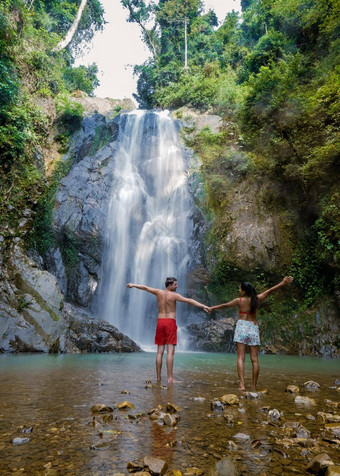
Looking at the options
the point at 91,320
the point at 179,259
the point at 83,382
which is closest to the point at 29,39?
the point at 179,259

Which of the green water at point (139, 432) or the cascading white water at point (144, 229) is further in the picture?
the cascading white water at point (144, 229)

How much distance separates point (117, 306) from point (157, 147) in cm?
1171

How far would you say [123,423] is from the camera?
260 centimetres

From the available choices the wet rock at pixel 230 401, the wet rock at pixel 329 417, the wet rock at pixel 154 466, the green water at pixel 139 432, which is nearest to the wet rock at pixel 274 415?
the green water at pixel 139 432

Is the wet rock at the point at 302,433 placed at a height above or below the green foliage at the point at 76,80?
below

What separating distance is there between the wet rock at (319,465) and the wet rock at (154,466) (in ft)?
2.70

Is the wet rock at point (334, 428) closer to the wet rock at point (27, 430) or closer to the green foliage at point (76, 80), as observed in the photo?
the wet rock at point (27, 430)

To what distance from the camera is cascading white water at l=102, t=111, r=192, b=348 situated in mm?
15758

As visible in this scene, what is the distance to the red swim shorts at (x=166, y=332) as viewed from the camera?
529 centimetres

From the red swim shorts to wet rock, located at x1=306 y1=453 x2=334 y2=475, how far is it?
3627 mm

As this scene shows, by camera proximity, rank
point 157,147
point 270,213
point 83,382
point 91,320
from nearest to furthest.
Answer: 1. point 83,382
2. point 91,320
3. point 270,213
4. point 157,147

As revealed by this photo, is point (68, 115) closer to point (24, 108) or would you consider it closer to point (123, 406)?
point (24, 108)

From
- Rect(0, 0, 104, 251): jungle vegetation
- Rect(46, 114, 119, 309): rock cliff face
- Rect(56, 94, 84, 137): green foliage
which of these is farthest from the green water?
Rect(56, 94, 84, 137): green foliage

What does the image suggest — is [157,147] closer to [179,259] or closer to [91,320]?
[179,259]
